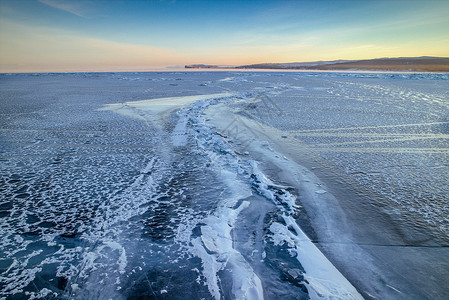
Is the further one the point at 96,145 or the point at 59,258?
the point at 96,145

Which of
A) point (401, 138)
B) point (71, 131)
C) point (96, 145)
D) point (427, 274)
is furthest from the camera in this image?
point (71, 131)

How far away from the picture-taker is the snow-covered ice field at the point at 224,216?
6.84 feet

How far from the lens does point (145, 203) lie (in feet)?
10.8

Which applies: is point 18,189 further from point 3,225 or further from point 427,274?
point 427,274

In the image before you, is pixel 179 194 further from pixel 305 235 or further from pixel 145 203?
pixel 305 235

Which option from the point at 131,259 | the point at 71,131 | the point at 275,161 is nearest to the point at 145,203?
the point at 131,259

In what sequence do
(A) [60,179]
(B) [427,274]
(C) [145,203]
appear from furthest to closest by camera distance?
(A) [60,179] → (C) [145,203] → (B) [427,274]

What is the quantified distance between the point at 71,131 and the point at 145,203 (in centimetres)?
520

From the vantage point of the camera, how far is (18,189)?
358 centimetres

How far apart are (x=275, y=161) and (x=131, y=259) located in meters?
3.33

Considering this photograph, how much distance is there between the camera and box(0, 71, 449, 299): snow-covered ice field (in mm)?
2086

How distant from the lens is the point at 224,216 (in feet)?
9.84

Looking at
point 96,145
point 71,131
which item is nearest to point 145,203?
point 96,145

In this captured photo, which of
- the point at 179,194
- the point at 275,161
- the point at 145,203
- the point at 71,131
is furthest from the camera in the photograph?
the point at 71,131
